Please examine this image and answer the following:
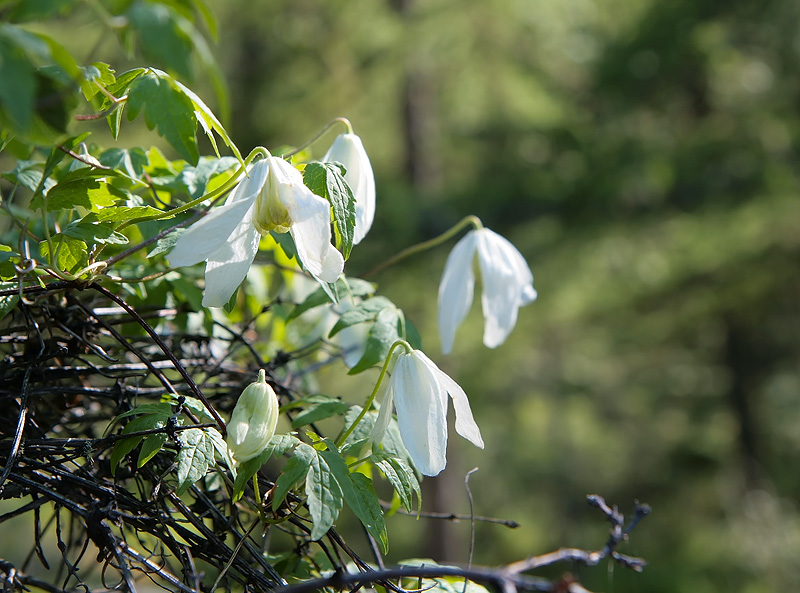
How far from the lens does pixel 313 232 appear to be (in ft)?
1.58

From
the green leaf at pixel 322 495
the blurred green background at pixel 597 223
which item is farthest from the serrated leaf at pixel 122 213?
the blurred green background at pixel 597 223

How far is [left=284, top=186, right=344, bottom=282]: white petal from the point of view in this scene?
1.57 feet

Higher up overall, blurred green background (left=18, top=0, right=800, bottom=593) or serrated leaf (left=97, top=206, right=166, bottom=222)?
serrated leaf (left=97, top=206, right=166, bottom=222)

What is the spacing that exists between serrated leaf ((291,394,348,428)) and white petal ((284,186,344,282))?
16 cm

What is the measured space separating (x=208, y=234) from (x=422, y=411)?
221 millimetres

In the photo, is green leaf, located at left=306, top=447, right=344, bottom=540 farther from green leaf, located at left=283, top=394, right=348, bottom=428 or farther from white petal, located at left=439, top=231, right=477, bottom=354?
white petal, located at left=439, top=231, right=477, bottom=354

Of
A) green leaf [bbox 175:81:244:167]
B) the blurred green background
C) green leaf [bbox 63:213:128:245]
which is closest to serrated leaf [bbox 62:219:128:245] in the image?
green leaf [bbox 63:213:128:245]

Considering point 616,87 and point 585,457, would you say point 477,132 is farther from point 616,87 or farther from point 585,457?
point 585,457

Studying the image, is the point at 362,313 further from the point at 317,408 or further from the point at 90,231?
the point at 90,231

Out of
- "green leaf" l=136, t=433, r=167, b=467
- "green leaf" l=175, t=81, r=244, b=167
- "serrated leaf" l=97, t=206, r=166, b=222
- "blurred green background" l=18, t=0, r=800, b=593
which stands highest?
"green leaf" l=175, t=81, r=244, b=167

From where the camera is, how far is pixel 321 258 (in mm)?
485

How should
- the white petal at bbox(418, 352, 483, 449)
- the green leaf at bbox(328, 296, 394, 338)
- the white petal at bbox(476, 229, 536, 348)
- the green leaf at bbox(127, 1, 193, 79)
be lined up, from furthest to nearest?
the white petal at bbox(476, 229, 536, 348) < the green leaf at bbox(328, 296, 394, 338) < the white petal at bbox(418, 352, 483, 449) < the green leaf at bbox(127, 1, 193, 79)

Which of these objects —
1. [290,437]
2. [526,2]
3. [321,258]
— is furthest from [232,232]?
[526,2]

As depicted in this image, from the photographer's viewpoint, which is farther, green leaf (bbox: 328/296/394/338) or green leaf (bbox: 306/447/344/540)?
green leaf (bbox: 328/296/394/338)
